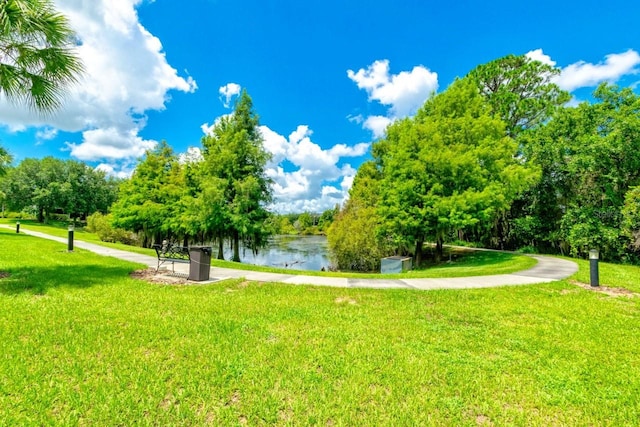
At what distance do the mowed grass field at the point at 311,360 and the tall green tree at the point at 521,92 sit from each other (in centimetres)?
2209

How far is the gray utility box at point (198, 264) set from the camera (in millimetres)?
7797

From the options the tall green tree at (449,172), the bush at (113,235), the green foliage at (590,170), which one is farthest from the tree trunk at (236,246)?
the green foliage at (590,170)

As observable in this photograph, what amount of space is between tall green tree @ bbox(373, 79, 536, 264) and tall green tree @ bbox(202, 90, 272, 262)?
7.12 metres

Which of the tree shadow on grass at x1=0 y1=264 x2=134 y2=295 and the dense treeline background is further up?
the dense treeline background

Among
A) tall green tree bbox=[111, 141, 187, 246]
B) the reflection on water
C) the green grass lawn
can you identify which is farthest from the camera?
the reflection on water

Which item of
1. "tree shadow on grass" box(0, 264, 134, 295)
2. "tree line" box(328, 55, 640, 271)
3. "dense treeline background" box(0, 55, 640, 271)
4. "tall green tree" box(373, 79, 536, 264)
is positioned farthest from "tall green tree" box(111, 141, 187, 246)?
"tall green tree" box(373, 79, 536, 264)

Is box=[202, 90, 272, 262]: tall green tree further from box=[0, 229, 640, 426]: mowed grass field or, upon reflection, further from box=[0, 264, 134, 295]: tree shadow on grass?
box=[0, 229, 640, 426]: mowed grass field

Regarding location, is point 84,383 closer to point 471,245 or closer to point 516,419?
point 516,419

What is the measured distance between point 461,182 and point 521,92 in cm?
1553

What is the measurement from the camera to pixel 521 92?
24203mm

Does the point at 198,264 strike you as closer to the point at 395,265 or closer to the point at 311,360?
the point at 311,360

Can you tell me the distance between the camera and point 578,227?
55.7 feet

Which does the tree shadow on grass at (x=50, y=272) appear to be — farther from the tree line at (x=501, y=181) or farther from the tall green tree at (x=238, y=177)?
the tree line at (x=501, y=181)

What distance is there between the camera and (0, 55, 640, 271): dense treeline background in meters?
15.0
